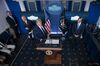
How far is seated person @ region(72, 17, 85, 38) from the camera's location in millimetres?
6559

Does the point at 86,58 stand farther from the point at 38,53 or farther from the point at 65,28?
the point at 38,53

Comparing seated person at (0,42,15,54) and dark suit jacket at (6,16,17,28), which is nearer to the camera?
seated person at (0,42,15,54)

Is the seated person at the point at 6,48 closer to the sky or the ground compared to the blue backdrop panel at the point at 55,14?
closer to the ground

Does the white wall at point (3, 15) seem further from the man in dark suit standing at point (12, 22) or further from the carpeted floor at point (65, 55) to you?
the carpeted floor at point (65, 55)

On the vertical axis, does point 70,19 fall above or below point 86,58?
above

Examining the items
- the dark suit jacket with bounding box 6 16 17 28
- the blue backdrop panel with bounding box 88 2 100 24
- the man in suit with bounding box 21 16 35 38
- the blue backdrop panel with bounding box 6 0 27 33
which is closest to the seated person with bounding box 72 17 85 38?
the blue backdrop panel with bounding box 88 2 100 24

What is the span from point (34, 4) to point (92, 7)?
3099 mm

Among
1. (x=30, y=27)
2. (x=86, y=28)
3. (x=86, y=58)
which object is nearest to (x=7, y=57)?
(x=30, y=27)

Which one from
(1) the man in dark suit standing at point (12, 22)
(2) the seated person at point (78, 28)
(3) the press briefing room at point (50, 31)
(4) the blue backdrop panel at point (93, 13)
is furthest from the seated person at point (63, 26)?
(1) the man in dark suit standing at point (12, 22)

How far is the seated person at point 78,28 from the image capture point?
656 cm

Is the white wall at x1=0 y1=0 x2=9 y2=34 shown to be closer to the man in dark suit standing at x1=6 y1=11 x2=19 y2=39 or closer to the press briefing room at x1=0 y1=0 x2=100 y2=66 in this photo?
the press briefing room at x1=0 y1=0 x2=100 y2=66

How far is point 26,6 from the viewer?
23.4 feet

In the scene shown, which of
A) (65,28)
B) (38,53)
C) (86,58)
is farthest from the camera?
(65,28)

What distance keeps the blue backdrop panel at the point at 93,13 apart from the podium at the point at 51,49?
8.95 ft
